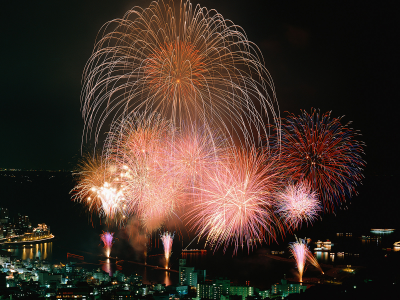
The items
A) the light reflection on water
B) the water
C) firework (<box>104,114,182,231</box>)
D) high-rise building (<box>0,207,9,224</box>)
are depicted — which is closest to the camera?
firework (<box>104,114,182,231</box>)

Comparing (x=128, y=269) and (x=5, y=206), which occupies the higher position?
(x=5, y=206)

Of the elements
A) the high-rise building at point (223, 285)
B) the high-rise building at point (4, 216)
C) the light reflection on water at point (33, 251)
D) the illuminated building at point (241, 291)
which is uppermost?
the high-rise building at point (4, 216)

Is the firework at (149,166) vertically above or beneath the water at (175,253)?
above

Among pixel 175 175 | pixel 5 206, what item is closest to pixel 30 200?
pixel 5 206

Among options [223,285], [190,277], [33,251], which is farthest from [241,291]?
[33,251]

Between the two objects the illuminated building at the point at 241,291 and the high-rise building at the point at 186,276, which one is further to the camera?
the high-rise building at the point at 186,276

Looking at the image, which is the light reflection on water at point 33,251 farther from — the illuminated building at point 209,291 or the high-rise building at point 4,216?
the illuminated building at point 209,291

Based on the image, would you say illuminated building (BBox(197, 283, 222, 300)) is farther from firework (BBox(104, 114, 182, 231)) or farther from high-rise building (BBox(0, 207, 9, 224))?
high-rise building (BBox(0, 207, 9, 224))

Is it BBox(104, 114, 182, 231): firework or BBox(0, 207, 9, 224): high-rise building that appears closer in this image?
BBox(104, 114, 182, 231): firework

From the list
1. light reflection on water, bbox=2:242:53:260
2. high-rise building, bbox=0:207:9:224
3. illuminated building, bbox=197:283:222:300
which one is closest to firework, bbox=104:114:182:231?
illuminated building, bbox=197:283:222:300

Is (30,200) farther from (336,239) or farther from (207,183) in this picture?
(207,183)

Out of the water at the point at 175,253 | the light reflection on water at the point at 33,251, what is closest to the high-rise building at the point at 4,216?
the water at the point at 175,253
